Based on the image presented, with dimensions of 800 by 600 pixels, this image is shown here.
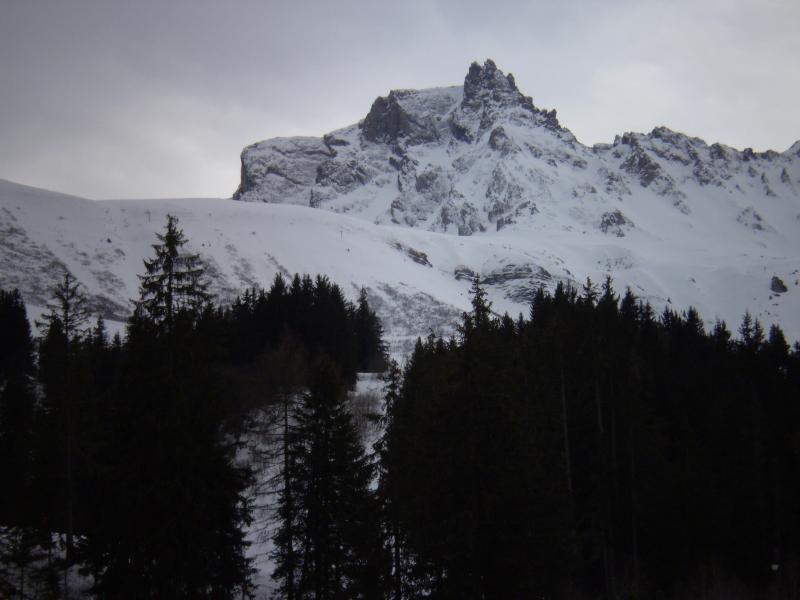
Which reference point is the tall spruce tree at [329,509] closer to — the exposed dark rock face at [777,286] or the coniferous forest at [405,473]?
the coniferous forest at [405,473]

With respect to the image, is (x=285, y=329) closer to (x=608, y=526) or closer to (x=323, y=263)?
(x=608, y=526)

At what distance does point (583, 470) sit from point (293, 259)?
322 feet

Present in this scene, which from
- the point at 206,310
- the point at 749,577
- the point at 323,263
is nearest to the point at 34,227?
the point at 323,263

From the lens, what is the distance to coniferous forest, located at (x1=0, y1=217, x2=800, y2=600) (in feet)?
48.0

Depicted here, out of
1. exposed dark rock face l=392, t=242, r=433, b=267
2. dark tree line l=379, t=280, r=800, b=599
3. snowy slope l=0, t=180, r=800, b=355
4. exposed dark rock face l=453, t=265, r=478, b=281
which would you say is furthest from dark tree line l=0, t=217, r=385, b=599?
exposed dark rock face l=453, t=265, r=478, b=281

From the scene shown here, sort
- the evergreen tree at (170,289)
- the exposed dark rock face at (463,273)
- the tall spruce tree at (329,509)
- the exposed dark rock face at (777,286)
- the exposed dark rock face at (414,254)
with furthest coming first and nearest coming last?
the exposed dark rock face at (777,286) < the exposed dark rock face at (463,273) < the exposed dark rock face at (414,254) < the tall spruce tree at (329,509) < the evergreen tree at (170,289)

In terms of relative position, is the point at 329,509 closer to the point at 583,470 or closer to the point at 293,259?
the point at 583,470

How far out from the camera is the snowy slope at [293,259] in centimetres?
9206

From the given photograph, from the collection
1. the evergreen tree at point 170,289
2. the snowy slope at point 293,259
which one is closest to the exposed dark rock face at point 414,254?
the snowy slope at point 293,259

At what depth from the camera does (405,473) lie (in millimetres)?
19672

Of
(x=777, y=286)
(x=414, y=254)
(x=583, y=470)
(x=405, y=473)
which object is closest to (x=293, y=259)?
(x=414, y=254)

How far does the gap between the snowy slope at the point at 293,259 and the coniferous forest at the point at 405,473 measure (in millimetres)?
47956

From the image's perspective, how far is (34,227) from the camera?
99.9m

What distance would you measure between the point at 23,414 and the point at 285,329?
19.1 m
